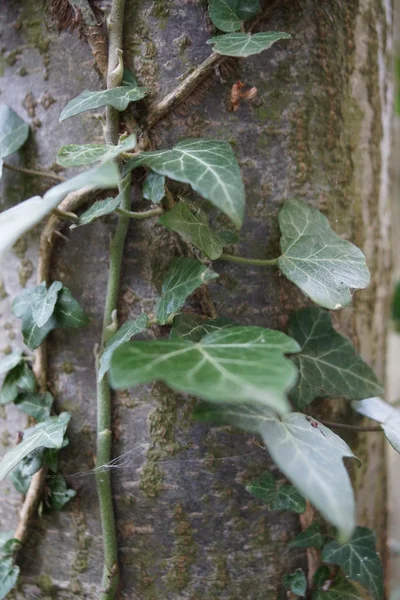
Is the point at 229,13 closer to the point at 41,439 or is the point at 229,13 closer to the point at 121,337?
the point at 121,337

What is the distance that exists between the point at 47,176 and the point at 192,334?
33 centimetres

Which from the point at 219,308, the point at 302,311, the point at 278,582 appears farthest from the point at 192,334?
the point at 278,582

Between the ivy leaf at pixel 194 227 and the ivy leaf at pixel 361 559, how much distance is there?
1.53 feet

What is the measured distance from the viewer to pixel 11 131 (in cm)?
74

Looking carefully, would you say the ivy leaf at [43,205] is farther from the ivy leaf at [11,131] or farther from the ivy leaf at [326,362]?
the ivy leaf at [326,362]

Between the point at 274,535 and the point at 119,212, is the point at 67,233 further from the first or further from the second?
the point at 274,535

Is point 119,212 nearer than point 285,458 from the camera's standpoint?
No

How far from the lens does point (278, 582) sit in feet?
2.45

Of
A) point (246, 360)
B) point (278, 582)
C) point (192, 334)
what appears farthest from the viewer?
point (278, 582)

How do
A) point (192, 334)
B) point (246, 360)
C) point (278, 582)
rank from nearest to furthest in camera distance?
point (246, 360) < point (192, 334) < point (278, 582)

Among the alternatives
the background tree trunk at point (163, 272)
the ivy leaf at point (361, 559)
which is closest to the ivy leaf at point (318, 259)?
the background tree trunk at point (163, 272)

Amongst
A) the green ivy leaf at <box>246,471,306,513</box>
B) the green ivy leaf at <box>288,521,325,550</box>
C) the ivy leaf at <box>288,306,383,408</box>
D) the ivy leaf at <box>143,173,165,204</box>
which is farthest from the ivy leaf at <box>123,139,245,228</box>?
the green ivy leaf at <box>288,521,325,550</box>

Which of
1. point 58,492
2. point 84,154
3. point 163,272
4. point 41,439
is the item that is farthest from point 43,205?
point 58,492

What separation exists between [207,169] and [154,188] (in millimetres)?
103
